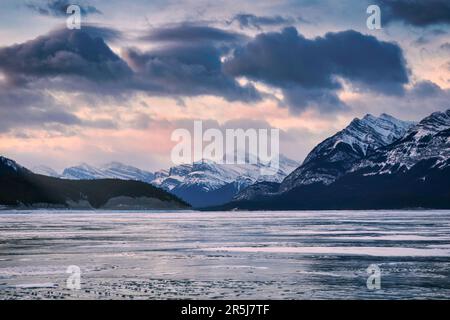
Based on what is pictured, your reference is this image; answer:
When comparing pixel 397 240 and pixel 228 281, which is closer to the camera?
pixel 228 281

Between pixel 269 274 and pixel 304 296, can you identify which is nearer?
pixel 304 296

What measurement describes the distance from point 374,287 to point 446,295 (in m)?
4.44

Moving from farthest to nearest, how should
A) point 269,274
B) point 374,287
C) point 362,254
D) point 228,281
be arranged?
point 362,254
point 269,274
point 228,281
point 374,287

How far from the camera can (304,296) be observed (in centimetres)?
3672

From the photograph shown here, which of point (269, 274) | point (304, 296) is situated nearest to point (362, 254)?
point (269, 274)

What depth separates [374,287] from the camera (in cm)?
3988

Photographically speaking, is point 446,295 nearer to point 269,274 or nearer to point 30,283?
point 269,274

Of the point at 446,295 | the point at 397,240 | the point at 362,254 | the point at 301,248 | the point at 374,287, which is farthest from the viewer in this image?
the point at 397,240
